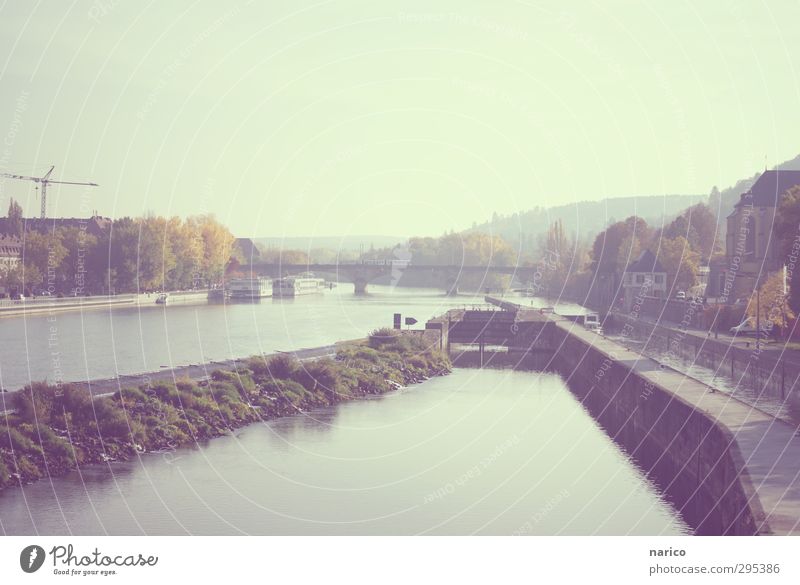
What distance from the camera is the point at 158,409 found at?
4334 centimetres

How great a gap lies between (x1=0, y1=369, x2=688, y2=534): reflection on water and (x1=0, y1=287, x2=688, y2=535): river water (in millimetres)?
66

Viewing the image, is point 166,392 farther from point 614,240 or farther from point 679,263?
point 614,240

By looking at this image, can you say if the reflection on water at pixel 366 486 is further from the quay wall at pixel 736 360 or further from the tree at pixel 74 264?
the tree at pixel 74 264

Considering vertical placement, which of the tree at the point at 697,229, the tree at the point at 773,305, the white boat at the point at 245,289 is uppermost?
the tree at the point at 697,229

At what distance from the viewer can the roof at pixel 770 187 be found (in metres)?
108

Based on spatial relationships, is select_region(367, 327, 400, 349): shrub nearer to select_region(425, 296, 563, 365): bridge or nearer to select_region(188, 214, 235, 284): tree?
select_region(425, 296, 563, 365): bridge

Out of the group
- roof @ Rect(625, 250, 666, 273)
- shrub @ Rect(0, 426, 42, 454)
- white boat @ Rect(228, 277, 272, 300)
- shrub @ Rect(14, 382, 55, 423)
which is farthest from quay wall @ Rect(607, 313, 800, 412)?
white boat @ Rect(228, 277, 272, 300)

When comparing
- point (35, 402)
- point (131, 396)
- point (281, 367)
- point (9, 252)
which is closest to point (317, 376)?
point (281, 367)

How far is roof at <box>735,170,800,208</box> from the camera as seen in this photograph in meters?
108

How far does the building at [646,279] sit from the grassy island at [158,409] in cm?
6654

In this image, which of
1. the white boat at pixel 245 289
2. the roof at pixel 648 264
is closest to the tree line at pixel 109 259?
the white boat at pixel 245 289
